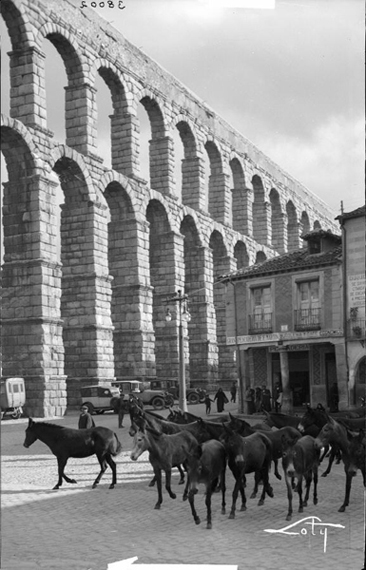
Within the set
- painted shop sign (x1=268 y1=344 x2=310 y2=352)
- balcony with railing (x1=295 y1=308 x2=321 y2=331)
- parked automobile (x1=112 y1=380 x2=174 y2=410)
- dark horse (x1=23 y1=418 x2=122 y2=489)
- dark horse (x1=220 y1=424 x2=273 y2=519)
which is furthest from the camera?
parked automobile (x1=112 y1=380 x2=174 y2=410)

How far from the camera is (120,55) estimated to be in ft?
132

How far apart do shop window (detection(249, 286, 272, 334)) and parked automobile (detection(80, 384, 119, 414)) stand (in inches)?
283

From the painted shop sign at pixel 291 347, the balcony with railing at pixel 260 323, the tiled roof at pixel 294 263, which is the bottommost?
the painted shop sign at pixel 291 347

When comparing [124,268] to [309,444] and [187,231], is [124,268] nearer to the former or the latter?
[187,231]

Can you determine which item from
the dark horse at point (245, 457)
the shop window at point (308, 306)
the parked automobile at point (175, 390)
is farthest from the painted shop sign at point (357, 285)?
the parked automobile at point (175, 390)

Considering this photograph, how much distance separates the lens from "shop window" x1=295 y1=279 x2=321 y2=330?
26969 mm

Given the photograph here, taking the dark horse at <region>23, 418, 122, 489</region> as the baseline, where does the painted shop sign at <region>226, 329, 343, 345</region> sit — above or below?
above

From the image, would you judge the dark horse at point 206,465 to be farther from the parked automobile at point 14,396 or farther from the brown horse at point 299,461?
the parked automobile at point 14,396

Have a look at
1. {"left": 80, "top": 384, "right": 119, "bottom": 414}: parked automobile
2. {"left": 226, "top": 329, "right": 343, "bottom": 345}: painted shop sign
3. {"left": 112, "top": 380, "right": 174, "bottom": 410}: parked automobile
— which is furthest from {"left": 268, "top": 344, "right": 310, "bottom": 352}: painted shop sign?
{"left": 112, "top": 380, "right": 174, "bottom": 410}: parked automobile

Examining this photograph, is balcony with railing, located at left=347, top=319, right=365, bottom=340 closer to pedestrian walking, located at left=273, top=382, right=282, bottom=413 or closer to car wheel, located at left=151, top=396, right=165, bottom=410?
pedestrian walking, located at left=273, top=382, right=282, bottom=413

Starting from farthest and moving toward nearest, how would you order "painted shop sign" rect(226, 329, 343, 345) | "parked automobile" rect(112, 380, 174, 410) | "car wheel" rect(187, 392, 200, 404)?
"car wheel" rect(187, 392, 200, 404)
"parked automobile" rect(112, 380, 174, 410)
"painted shop sign" rect(226, 329, 343, 345)

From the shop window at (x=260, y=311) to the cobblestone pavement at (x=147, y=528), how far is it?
46.5 ft

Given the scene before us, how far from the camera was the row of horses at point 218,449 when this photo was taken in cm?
1016

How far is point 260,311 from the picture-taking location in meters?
29.2
